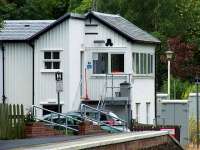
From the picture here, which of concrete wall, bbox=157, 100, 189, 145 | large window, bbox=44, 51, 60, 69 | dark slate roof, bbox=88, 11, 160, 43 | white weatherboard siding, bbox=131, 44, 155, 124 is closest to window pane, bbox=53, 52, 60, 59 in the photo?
large window, bbox=44, 51, 60, 69

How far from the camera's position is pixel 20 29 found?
140ft

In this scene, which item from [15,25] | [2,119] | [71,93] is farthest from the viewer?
[15,25]

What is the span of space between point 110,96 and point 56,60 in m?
3.31

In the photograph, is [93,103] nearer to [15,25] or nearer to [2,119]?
[15,25]

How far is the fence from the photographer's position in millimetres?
25922

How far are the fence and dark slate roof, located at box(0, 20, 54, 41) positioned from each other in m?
14.3

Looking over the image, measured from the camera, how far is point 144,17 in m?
68.1

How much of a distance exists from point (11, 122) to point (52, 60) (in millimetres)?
14903

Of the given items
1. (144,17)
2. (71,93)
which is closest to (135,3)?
(144,17)

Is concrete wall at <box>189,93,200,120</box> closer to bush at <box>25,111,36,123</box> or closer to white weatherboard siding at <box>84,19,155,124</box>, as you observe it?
white weatherboard siding at <box>84,19,155,124</box>

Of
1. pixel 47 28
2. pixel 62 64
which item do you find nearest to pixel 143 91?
pixel 62 64

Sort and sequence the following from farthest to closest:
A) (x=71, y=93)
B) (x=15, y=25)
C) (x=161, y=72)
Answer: (x=161, y=72) → (x=15, y=25) → (x=71, y=93)

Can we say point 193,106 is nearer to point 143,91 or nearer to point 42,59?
point 143,91

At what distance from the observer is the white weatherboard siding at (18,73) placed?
4138 cm
